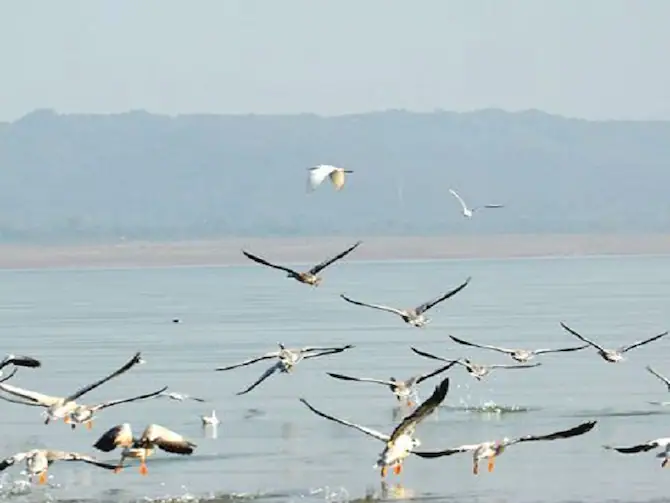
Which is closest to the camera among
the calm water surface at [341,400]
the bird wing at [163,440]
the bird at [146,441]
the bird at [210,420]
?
the bird at [146,441]

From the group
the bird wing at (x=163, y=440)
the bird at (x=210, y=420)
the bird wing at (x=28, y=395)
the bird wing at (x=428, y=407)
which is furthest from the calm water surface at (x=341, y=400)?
the bird wing at (x=163, y=440)

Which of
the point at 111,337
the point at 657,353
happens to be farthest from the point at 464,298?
the point at 657,353

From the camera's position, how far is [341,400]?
5034 centimetres

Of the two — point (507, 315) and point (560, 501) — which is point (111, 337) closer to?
point (507, 315)

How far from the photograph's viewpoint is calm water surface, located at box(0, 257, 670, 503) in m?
36.6

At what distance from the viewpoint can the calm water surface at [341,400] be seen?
120 feet

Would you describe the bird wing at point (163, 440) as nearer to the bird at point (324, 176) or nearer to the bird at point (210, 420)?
the bird at point (324, 176)

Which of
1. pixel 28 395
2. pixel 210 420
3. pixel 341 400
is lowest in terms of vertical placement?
pixel 210 420

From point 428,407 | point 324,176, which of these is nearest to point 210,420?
point 324,176

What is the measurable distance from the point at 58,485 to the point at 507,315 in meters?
53.0

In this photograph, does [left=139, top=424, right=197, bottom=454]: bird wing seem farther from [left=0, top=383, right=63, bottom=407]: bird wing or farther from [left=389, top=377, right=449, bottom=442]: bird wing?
[left=389, top=377, right=449, bottom=442]: bird wing

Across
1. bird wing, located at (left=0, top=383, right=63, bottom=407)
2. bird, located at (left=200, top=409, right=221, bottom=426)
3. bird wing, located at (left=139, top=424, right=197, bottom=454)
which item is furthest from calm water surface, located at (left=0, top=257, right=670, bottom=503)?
bird wing, located at (left=139, top=424, right=197, bottom=454)

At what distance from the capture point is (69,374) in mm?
58938

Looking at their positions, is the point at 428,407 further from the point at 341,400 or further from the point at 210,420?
the point at 341,400
